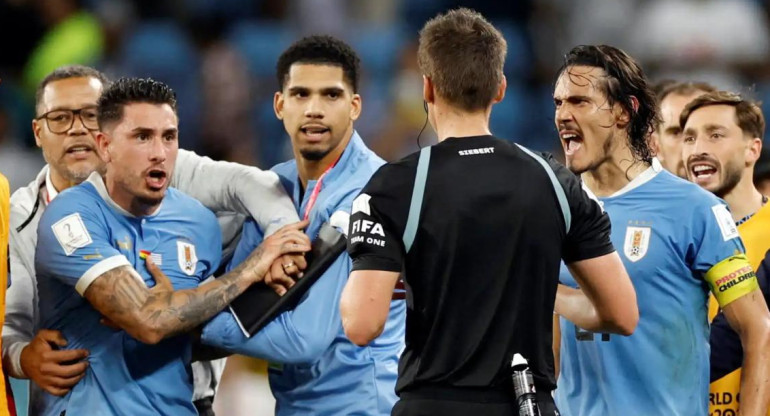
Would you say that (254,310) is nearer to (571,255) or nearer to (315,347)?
(315,347)

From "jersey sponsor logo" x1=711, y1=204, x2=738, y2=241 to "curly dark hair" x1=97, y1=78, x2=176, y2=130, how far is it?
7.28 ft

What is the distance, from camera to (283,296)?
476 centimetres

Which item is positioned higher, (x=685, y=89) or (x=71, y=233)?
(x=685, y=89)

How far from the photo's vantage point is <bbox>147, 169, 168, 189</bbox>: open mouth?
4730 millimetres

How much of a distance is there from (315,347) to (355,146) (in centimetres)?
105

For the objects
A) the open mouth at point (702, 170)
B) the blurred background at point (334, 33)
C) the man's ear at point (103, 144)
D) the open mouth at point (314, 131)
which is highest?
the blurred background at point (334, 33)

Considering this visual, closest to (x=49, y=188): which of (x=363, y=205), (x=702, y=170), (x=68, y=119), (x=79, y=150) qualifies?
(x=79, y=150)

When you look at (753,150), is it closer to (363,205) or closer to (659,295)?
(659,295)

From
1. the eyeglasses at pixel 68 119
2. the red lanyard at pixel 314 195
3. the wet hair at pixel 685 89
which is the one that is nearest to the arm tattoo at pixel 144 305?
the red lanyard at pixel 314 195

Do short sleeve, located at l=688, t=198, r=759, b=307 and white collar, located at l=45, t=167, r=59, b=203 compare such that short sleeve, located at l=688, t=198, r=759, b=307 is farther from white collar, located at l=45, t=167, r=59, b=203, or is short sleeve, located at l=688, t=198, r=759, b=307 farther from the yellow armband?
white collar, located at l=45, t=167, r=59, b=203

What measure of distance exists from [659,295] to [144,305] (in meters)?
1.94

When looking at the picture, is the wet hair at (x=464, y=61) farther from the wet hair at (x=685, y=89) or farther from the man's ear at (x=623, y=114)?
the wet hair at (x=685, y=89)

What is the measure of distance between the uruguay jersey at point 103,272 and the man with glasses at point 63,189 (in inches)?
3.1

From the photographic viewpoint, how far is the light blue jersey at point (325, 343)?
15.6 feet
